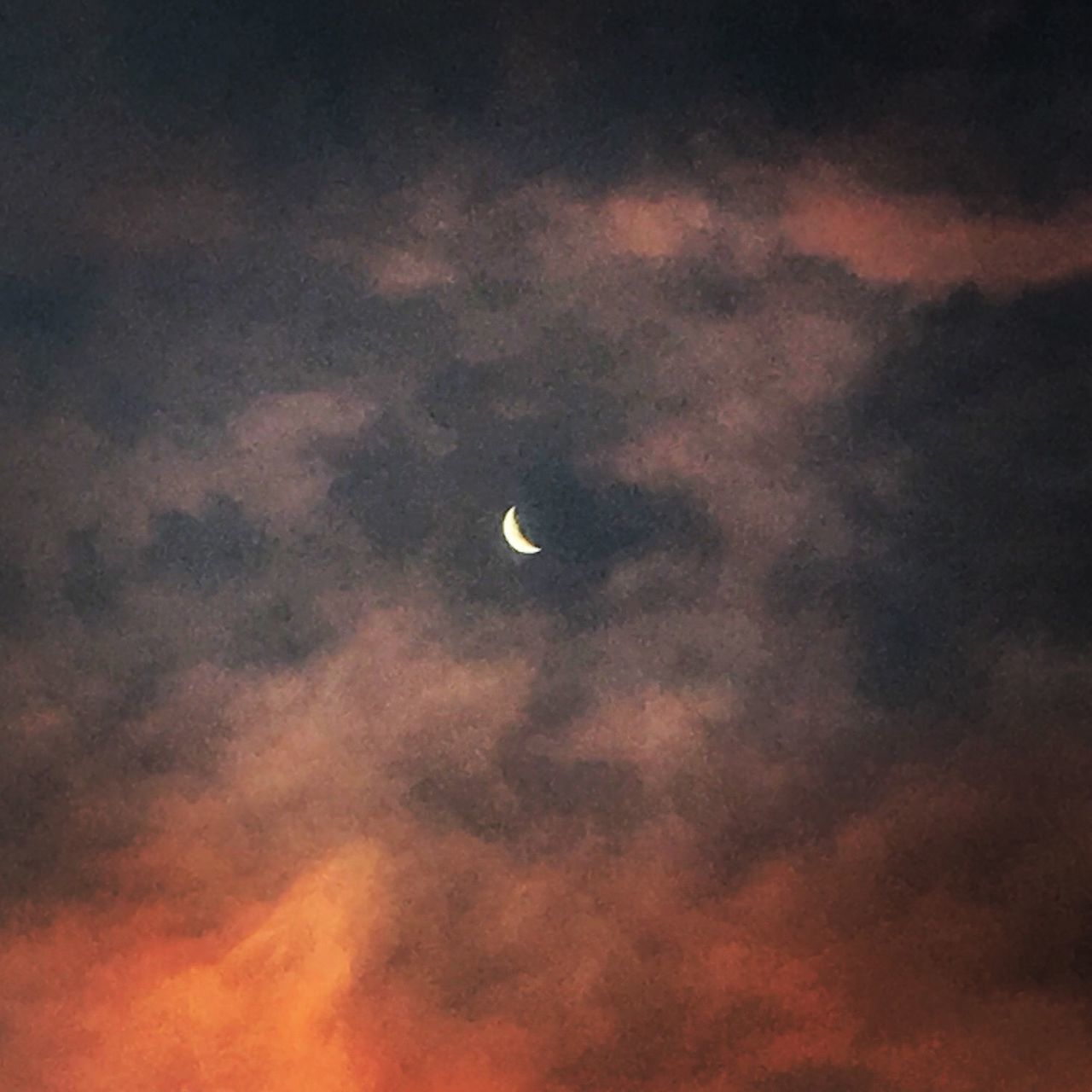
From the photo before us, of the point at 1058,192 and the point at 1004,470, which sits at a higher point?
the point at 1058,192

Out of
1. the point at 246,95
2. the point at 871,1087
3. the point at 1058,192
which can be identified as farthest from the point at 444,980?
the point at 1058,192

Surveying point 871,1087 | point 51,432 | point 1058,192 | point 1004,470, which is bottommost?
point 871,1087

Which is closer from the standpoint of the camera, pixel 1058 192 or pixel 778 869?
pixel 1058 192

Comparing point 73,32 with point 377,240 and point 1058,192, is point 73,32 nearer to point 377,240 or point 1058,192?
point 377,240

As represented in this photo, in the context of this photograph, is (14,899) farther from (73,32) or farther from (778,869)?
(73,32)

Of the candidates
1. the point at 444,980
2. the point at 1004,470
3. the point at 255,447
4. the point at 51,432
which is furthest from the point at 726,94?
the point at 444,980

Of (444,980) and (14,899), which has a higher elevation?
(14,899)

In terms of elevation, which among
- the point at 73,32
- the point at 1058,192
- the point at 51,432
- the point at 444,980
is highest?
the point at 73,32
